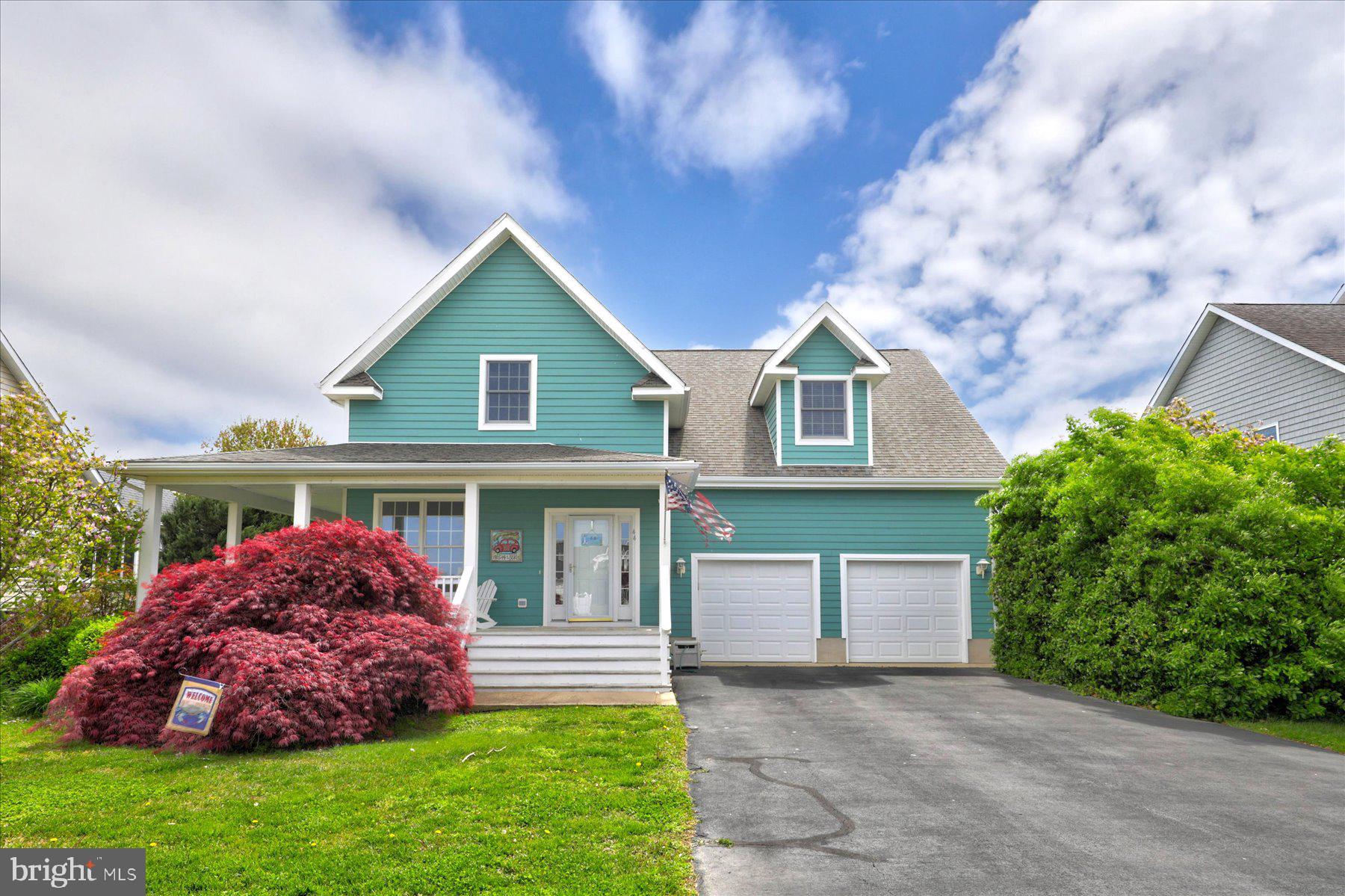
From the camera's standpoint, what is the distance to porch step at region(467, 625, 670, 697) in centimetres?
1168

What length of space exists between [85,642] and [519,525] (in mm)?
6686

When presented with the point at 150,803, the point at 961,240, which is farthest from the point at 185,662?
the point at 961,240

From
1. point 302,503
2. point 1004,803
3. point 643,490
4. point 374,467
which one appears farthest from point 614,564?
point 1004,803

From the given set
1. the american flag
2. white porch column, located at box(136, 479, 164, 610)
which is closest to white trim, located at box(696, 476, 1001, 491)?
the american flag

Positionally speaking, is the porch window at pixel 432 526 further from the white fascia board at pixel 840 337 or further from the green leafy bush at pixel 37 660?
the white fascia board at pixel 840 337

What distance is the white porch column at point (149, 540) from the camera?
486 inches

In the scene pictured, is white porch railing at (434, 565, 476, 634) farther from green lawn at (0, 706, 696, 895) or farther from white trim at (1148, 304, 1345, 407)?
white trim at (1148, 304, 1345, 407)

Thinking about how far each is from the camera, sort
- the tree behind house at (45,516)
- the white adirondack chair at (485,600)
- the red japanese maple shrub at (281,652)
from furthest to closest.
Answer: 1. the white adirondack chair at (485,600)
2. the tree behind house at (45,516)
3. the red japanese maple shrub at (281,652)

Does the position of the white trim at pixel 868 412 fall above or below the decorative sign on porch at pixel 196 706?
above

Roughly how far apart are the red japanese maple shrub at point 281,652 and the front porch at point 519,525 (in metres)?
2.49

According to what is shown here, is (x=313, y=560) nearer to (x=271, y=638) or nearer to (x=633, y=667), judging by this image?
(x=271, y=638)

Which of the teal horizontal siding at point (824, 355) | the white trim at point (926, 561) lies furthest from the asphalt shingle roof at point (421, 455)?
the white trim at point (926, 561)

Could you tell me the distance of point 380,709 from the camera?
29.0ft

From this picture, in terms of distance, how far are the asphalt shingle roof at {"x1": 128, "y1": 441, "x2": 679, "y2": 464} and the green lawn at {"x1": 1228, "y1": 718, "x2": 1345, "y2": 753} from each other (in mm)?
8512
